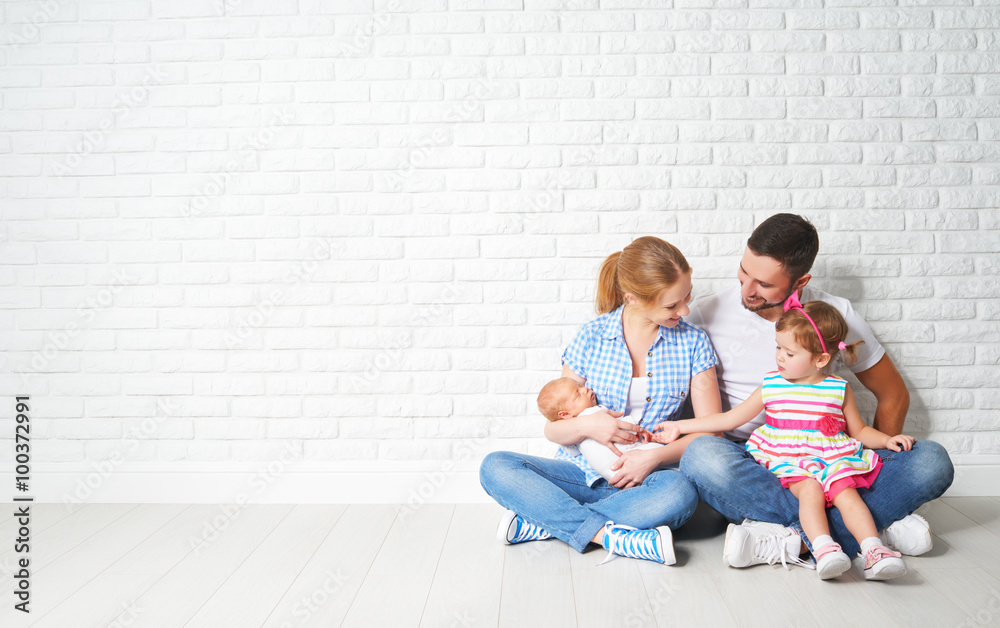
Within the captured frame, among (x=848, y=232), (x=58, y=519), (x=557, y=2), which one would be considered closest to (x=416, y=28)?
(x=557, y=2)

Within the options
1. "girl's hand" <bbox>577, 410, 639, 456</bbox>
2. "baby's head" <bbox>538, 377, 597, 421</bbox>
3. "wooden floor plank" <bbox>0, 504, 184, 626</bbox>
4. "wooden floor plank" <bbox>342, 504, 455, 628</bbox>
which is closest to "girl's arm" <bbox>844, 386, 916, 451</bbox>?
"girl's hand" <bbox>577, 410, 639, 456</bbox>

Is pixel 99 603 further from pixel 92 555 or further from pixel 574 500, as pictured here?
pixel 574 500

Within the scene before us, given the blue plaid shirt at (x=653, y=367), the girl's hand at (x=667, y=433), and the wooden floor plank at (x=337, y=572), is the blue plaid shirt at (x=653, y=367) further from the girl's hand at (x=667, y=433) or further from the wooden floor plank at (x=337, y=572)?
the wooden floor plank at (x=337, y=572)

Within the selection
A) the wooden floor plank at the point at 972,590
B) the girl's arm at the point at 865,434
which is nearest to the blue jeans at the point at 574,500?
the girl's arm at the point at 865,434

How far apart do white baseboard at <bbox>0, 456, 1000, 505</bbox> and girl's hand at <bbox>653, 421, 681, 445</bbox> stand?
706 mm

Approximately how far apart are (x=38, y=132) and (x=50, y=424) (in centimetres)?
109

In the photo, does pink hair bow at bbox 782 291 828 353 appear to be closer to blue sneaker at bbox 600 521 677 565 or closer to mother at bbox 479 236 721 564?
mother at bbox 479 236 721 564

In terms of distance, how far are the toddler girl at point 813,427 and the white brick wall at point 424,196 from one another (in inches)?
20.6

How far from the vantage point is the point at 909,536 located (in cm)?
181

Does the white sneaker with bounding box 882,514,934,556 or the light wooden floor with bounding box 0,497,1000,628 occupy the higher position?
the white sneaker with bounding box 882,514,934,556

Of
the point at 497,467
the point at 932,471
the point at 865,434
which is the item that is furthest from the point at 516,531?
the point at 932,471

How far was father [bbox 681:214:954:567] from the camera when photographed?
1.81 m

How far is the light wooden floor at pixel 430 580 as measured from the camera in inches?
59.9

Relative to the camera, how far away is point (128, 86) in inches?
94.6
